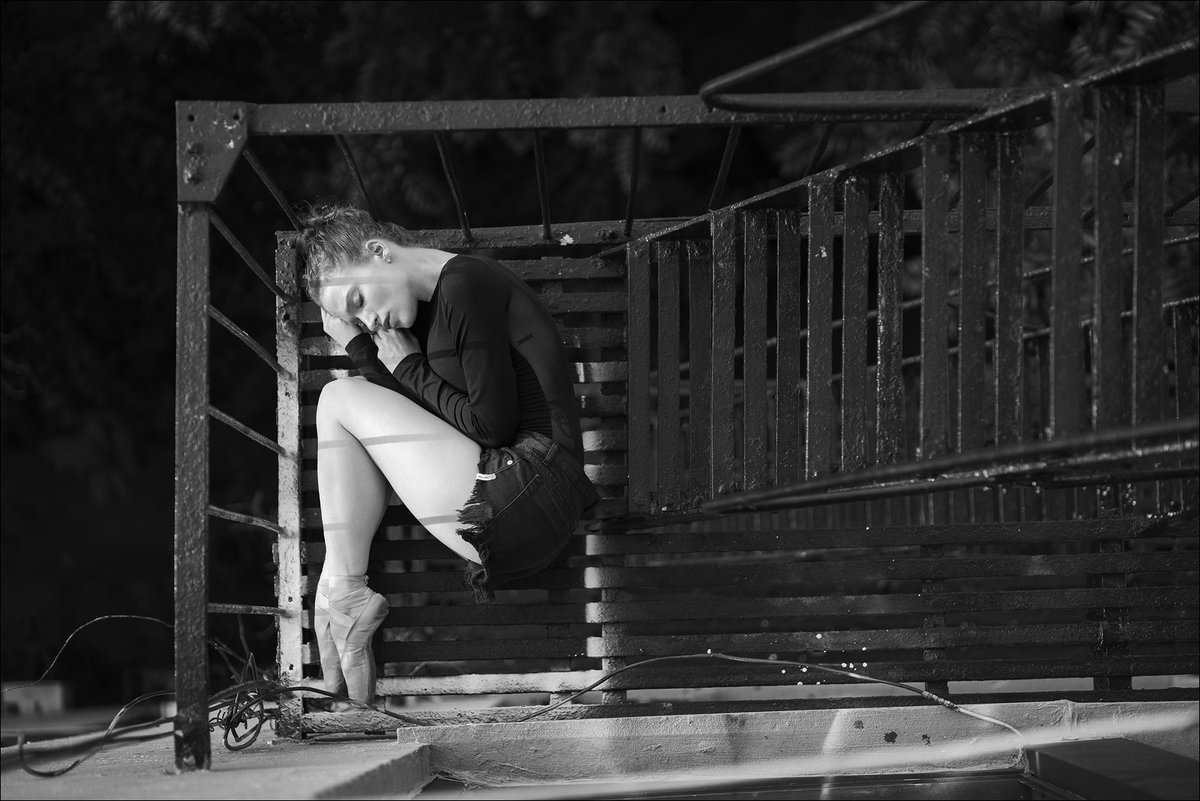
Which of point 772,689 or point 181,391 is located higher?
point 181,391

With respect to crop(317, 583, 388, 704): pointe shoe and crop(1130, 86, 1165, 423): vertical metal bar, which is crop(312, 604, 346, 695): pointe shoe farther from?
A: crop(1130, 86, 1165, 423): vertical metal bar

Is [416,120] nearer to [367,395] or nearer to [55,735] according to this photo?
[367,395]

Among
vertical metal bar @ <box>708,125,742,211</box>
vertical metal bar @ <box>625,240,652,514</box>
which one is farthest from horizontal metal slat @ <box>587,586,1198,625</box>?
vertical metal bar @ <box>708,125,742,211</box>

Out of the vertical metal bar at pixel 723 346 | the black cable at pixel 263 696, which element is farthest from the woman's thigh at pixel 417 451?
the vertical metal bar at pixel 723 346

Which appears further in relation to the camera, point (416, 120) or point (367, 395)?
point (367, 395)

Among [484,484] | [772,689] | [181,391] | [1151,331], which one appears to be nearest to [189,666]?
[181,391]

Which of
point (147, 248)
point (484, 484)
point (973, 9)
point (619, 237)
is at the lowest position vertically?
point (484, 484)

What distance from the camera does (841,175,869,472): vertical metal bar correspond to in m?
1.93

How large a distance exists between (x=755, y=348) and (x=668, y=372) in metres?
0.23

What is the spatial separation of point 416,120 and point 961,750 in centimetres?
138

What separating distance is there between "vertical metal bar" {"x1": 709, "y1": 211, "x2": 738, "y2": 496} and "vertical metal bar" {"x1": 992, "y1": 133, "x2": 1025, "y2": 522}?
65cm

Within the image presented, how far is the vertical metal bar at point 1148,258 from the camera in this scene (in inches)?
57.8

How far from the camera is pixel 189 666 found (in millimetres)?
1815

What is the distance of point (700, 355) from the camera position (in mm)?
2402
